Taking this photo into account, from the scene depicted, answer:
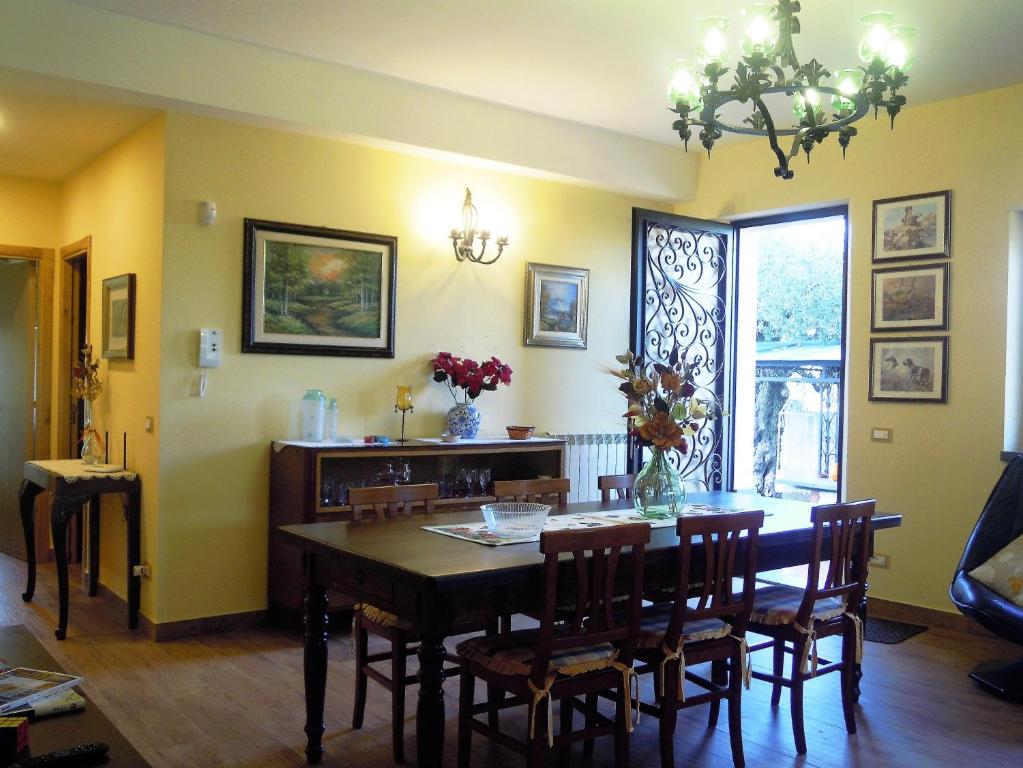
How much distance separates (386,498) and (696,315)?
10.9ft

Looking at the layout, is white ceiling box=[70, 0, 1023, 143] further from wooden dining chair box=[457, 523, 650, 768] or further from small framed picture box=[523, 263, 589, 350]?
wooden dining chair box=[457, 523, 650, 768]

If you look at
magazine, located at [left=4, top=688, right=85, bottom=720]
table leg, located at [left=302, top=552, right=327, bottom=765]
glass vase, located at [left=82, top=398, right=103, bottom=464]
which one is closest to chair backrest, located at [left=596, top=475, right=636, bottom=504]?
table leg, located at [left=302, top=552, right=327, bottom=765]

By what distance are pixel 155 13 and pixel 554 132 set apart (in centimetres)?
237

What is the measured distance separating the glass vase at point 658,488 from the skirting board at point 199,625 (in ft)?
7.42

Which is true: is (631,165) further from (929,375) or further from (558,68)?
(929,375)

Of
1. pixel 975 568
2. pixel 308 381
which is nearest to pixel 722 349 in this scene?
pixel 975 568

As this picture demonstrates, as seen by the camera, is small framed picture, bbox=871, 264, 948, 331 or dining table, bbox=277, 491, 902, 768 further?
small framed picture, bbox=871, 264, 948, 331

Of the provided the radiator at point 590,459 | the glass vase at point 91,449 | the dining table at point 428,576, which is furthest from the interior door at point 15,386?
the dining table at point 428,576

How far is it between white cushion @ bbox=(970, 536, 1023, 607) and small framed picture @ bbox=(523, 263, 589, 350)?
2690 millimetres

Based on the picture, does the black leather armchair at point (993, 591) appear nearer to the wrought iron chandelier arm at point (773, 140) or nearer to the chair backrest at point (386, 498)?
the wrought iron chandelier arm at point (773, 140)

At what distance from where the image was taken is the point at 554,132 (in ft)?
18.1

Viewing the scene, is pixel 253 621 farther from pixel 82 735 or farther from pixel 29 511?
pixel 82 735

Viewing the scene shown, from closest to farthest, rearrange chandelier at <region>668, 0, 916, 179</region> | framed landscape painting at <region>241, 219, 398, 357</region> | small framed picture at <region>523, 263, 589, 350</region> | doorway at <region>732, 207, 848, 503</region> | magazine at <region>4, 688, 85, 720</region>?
magazine at <region>4, 688, 85, 720</region> → chandelier at <region>668, 0, 916, 179</region> → framed landscape painting at <region>241, 219, 398, 357</region> → small framed picture at <region>523, 263, 589, 350</region> → doorway at <region>732, 207, 848, 503</region>

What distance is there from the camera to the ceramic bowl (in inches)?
125
